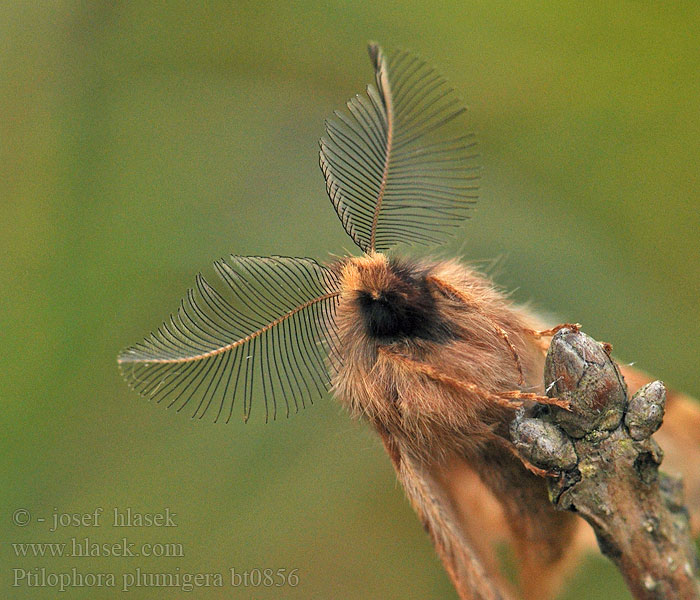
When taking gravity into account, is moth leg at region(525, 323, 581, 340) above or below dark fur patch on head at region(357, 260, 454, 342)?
above

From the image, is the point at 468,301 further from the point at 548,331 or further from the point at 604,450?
the point at 604,450

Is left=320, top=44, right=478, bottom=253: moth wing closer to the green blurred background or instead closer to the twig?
the twig

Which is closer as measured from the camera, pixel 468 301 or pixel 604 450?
pixel 604 450

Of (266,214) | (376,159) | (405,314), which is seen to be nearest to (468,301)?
(405,314)

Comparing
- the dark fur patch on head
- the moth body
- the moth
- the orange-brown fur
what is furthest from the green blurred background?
the dark fur patch on head

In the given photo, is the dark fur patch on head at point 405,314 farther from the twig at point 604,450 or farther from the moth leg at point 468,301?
the twig at point 604,450

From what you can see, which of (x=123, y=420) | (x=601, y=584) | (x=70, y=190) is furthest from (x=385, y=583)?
(x=70, y=190)
